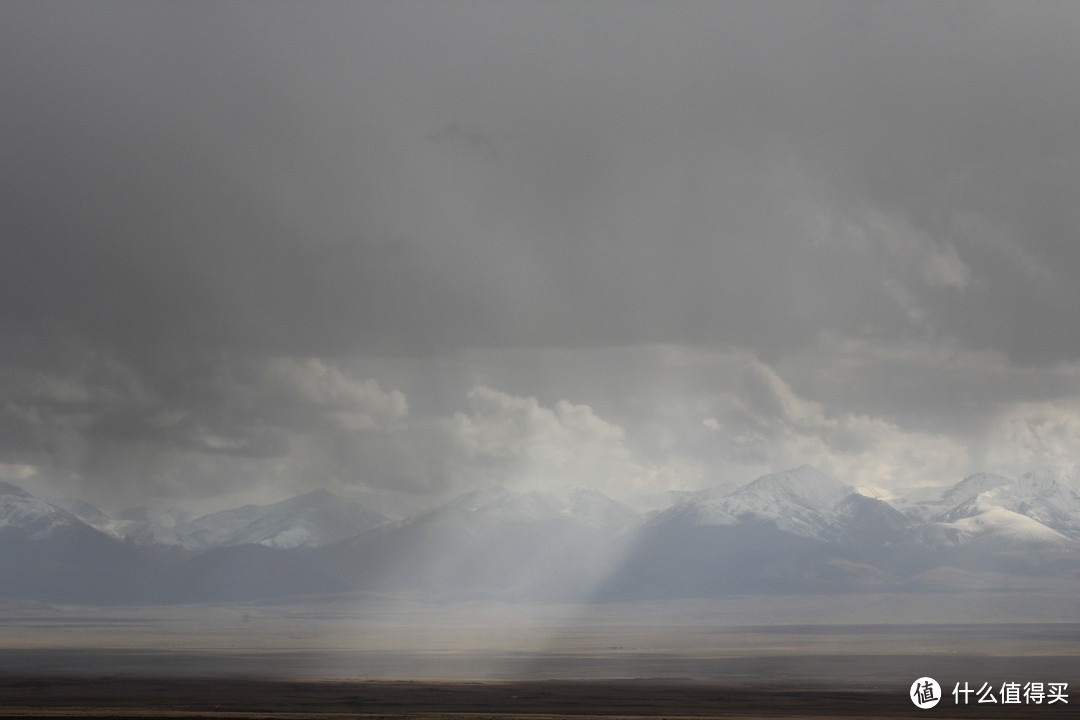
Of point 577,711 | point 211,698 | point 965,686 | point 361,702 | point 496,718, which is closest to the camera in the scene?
point 496,718

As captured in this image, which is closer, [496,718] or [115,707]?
[496,718]

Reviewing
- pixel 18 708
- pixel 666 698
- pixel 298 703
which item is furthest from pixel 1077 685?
pixel 18 708

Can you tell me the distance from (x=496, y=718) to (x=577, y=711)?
1716 centimetres

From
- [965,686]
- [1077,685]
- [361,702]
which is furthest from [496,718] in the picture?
[1077,685]

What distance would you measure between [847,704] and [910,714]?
14.7 metres

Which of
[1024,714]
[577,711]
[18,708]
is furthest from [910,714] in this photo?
[18,708]

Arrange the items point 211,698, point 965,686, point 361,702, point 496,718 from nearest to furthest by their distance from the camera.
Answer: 1. point 496,718
2. point 361,702
3. point 211,698
4. point 965,686

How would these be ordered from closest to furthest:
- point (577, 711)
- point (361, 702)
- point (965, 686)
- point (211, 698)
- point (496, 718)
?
point (496, 718), point (577, 711), point (361, 702), point (211, 698), point (965, 686)

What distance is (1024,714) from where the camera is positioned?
516 feet

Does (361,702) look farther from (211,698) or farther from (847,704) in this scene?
(847,704)

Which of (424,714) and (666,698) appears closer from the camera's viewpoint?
(424,714)

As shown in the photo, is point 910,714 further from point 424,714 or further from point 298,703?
point 298,703

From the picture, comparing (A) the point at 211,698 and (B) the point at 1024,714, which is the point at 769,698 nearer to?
(B) the point at 1024,714

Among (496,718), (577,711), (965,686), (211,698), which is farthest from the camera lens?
(965,686)
